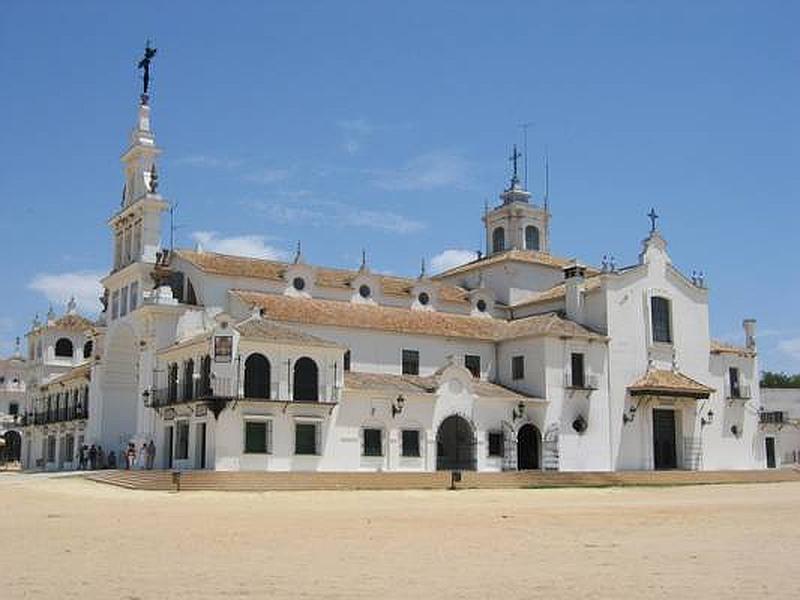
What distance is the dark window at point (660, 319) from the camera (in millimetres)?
51531

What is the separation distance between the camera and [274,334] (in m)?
40.0

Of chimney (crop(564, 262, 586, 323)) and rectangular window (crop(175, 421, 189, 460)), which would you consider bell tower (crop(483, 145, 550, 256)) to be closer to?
chimney (crop(564, 262, 586, 323))

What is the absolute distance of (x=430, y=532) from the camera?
63.7 ft

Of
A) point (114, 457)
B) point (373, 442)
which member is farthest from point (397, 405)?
point (114, 457)

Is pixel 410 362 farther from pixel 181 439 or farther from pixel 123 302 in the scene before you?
pixel 123 302

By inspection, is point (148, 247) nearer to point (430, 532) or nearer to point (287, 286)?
point (287, 286)

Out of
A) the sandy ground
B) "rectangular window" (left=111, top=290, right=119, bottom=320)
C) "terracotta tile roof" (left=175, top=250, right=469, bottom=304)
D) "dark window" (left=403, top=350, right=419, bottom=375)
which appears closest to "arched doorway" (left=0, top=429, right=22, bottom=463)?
"rectangular window" (left=111, top=290, right=119, bottom=320)

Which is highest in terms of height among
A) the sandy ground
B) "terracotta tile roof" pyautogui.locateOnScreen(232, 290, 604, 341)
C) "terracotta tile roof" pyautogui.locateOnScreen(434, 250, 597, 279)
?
"terracotta tile roof" pyautogui.locateOnScreen(434, 250, 597, 279)

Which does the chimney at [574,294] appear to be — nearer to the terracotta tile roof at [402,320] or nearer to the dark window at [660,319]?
the terracotta tile roof at [402,320]

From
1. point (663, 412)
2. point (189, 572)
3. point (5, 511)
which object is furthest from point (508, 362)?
point (189, 572)

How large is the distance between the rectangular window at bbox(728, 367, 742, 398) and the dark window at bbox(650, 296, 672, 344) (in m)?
5.20

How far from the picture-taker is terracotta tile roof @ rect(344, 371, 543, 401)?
1681 inches

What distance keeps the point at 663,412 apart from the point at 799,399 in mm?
31778

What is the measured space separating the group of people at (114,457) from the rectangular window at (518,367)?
17411 millimetres
